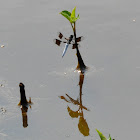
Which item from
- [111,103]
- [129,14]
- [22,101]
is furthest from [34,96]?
[129,14]

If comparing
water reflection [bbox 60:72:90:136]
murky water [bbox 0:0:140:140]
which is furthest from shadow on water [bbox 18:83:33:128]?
water reflection [bbox 60:72:90:136]

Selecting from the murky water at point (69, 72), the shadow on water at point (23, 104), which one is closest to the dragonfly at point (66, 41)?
the murky water at point (69, 72)

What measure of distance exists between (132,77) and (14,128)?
1780mm

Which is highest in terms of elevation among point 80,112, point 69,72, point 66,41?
point 66,41

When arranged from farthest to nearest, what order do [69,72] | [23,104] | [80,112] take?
[69,72], [23,104], [80,112]

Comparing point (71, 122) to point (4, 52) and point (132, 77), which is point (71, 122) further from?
point (4, 52)

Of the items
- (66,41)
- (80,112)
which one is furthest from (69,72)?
(80,112)

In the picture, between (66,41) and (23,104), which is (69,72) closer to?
(66,41)

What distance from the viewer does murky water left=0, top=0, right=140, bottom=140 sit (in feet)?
14.6

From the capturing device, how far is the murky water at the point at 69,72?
175 inches

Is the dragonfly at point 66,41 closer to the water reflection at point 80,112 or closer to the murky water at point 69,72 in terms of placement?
the murky water at point 69,72

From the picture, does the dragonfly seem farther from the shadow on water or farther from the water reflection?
the shadow on water

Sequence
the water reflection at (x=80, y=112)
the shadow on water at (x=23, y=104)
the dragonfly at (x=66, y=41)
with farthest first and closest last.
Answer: the dragonfly at (x=66, y=41) → the shadow on water at (x=23, y=104) → the water reflection at (x=80, y=112)

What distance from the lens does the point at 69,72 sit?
542 cm
